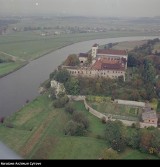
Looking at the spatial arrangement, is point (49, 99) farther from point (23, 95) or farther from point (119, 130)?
point (119, 130)

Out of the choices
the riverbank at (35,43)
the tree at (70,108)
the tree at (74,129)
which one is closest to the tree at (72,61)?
the riverbank at (35,43)

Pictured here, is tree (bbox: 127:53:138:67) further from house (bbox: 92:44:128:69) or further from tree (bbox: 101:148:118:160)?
tree (bbox: 101:148:118:160)

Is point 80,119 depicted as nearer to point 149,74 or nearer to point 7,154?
point 149,74

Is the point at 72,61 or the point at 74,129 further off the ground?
the point at 72,61

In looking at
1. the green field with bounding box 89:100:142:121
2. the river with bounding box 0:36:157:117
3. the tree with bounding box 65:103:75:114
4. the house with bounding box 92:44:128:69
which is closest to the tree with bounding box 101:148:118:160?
the green field with bounding box 89:100:142:121

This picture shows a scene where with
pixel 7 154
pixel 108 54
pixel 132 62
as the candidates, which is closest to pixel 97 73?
pixel 132 62

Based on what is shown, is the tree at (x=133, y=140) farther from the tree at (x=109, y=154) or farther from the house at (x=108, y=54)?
the house at (x=108, y=54)

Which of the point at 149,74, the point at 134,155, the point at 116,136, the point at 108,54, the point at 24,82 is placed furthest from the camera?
the point at 108,54
